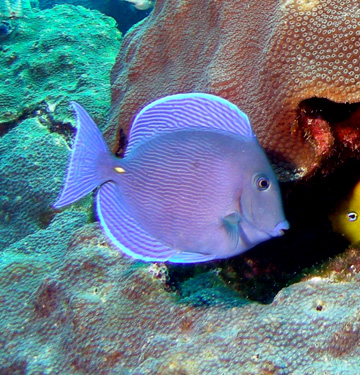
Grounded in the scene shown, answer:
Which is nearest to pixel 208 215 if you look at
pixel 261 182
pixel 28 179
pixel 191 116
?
pixel 261 182

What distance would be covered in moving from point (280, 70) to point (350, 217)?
111cm

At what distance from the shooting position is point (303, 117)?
223 centimetres

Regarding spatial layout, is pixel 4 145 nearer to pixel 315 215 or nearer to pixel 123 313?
pixel 123 313

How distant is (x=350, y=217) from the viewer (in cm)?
254

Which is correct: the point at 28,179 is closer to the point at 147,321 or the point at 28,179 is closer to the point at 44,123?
the point at 44,123

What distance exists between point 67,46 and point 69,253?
4.10 m

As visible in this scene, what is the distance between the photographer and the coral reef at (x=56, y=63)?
189 inches

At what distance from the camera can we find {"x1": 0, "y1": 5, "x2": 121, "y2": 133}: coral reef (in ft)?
15.8

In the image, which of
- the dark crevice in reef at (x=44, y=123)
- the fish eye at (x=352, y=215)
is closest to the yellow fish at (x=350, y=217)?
the fish eye at (x=352, y=215)

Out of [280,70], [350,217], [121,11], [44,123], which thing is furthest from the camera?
[121,11]

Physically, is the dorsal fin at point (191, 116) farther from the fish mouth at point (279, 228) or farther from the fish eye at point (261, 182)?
the fish mouth at point (279, 228)

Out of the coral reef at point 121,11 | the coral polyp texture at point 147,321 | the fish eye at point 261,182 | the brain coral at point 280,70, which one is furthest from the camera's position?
the coral reef at point 121,11

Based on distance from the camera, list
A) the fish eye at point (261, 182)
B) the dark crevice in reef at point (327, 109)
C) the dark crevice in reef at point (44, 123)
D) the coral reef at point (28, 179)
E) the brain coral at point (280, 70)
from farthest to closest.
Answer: the dark crevice in reef at point (44, 123) < the coral reef at point (28, 179) < the dark crevice in reef at point (327, 109) < the brain coral at point (280, 70) < the fish eye at point (261, 182)

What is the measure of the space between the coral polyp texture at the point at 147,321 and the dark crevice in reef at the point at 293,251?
120 millimetres
